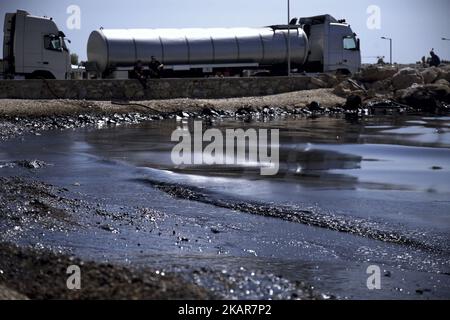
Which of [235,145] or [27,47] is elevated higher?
[27,47]

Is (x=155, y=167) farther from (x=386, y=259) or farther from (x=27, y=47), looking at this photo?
(x=27, y=47)

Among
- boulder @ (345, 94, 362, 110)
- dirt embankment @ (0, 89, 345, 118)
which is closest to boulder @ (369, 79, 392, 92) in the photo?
dirt embankment @ (0, 89, 345, 118)

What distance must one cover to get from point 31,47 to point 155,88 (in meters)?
7.02

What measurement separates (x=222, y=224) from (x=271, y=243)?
3.97 feet

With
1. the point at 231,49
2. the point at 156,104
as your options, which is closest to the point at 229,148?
the point at 156,104

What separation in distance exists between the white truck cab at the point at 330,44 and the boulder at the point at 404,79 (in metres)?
3.21

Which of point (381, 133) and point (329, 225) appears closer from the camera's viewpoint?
point (329, 225)

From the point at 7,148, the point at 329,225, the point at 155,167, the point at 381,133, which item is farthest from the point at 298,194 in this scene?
the point at 381,133

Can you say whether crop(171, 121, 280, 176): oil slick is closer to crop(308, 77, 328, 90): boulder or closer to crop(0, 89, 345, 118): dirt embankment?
crop(0, 89, 345, 118): dirt embankment

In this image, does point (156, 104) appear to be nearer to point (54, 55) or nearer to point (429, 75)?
point (54, 55)

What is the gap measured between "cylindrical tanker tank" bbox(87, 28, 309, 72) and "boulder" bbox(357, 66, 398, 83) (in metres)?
3.83

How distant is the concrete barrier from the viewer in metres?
32.0

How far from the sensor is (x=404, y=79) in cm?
4216

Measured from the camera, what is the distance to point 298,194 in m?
12.3
